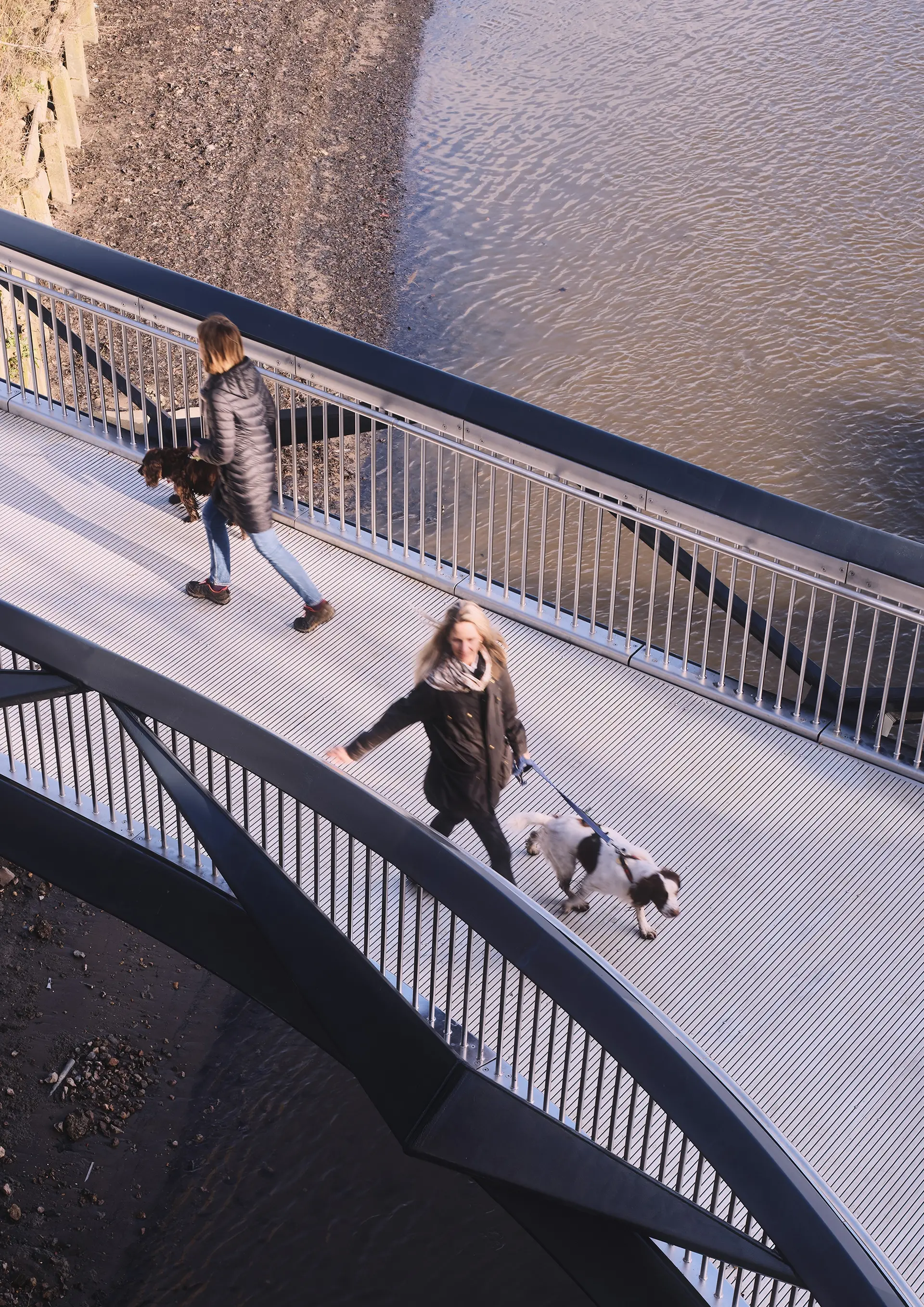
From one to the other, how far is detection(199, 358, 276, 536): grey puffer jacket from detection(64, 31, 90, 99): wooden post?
1295 cm

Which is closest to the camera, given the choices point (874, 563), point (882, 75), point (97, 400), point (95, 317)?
point (874, 563)

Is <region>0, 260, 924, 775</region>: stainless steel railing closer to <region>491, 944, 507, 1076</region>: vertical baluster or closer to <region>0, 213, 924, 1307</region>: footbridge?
<region>0, 213, 924, 1307</region>: footbridge

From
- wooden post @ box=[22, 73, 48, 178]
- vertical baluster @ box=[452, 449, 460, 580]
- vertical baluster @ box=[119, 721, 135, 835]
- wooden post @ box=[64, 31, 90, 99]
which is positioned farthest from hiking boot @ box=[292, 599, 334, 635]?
wooden post @ box=[64, 31, 90, 99]

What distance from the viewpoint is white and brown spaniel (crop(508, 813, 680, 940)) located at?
534 centimetres

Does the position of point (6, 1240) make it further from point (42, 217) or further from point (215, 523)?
point (42, 217)

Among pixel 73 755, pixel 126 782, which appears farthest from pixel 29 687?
pixel 126 782

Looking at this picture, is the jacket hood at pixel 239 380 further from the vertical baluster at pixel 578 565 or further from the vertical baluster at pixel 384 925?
the vertical baluster at pixel 384 925

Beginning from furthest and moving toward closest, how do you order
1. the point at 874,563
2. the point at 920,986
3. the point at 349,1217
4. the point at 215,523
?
1. the point at 349,1217
2. the point at 215,523
3. the point at 874,563
4. the point at 920,986

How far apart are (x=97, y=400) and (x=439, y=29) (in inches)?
404

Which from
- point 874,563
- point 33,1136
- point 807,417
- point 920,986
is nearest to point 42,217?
point 807,417

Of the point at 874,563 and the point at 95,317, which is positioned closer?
the point at 874,563

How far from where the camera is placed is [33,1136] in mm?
8906

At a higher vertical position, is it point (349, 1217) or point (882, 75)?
point (882, 75)

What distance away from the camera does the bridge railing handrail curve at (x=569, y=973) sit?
3.95 meters
